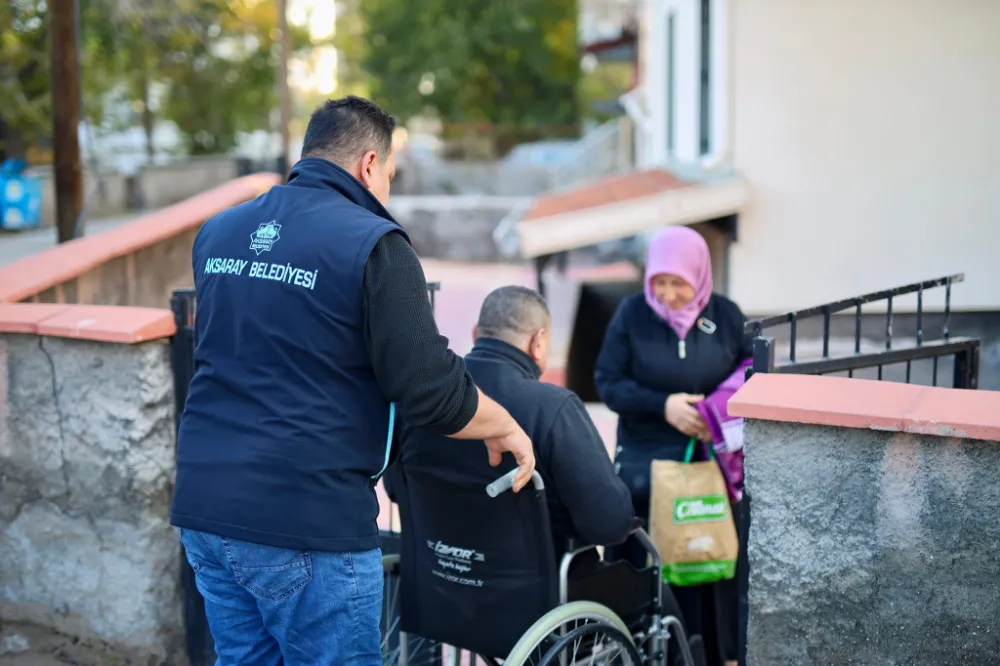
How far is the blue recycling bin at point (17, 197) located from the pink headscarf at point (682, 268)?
1087cm

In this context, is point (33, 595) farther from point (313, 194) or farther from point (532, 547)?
point (313, 194)

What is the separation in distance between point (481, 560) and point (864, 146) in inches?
249

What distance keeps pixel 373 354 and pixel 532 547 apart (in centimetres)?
83

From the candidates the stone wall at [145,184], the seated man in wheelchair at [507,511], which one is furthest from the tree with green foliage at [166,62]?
the seated man in wheelchair at [507,511]

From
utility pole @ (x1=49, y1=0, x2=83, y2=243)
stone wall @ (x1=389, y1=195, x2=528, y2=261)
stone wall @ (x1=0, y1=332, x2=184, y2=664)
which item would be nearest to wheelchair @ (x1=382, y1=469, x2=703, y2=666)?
stone wall @ (x1=0, y1=332, x2=184, y2=664)

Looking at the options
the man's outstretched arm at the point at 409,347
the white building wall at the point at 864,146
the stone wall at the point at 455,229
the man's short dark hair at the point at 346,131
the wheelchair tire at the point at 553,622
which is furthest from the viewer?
the stone wall at the point at 455,229

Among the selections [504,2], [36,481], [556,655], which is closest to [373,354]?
[556,655]

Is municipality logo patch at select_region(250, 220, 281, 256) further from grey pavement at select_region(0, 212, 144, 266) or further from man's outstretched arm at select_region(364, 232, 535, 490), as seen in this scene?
grey pavement at select_region(0, 212, 144, 266)

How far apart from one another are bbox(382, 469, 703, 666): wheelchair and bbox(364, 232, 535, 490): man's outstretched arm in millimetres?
365

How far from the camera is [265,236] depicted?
235cm

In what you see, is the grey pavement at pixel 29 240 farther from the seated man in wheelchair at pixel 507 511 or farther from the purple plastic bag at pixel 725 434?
the seated man in wheelchair at pixel 507 511

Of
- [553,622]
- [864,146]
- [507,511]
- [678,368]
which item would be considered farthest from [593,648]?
[864,146]

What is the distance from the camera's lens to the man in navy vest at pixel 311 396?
7.50ft

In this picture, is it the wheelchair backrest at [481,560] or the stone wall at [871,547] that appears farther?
the wheelchair backrest at [481,560]
